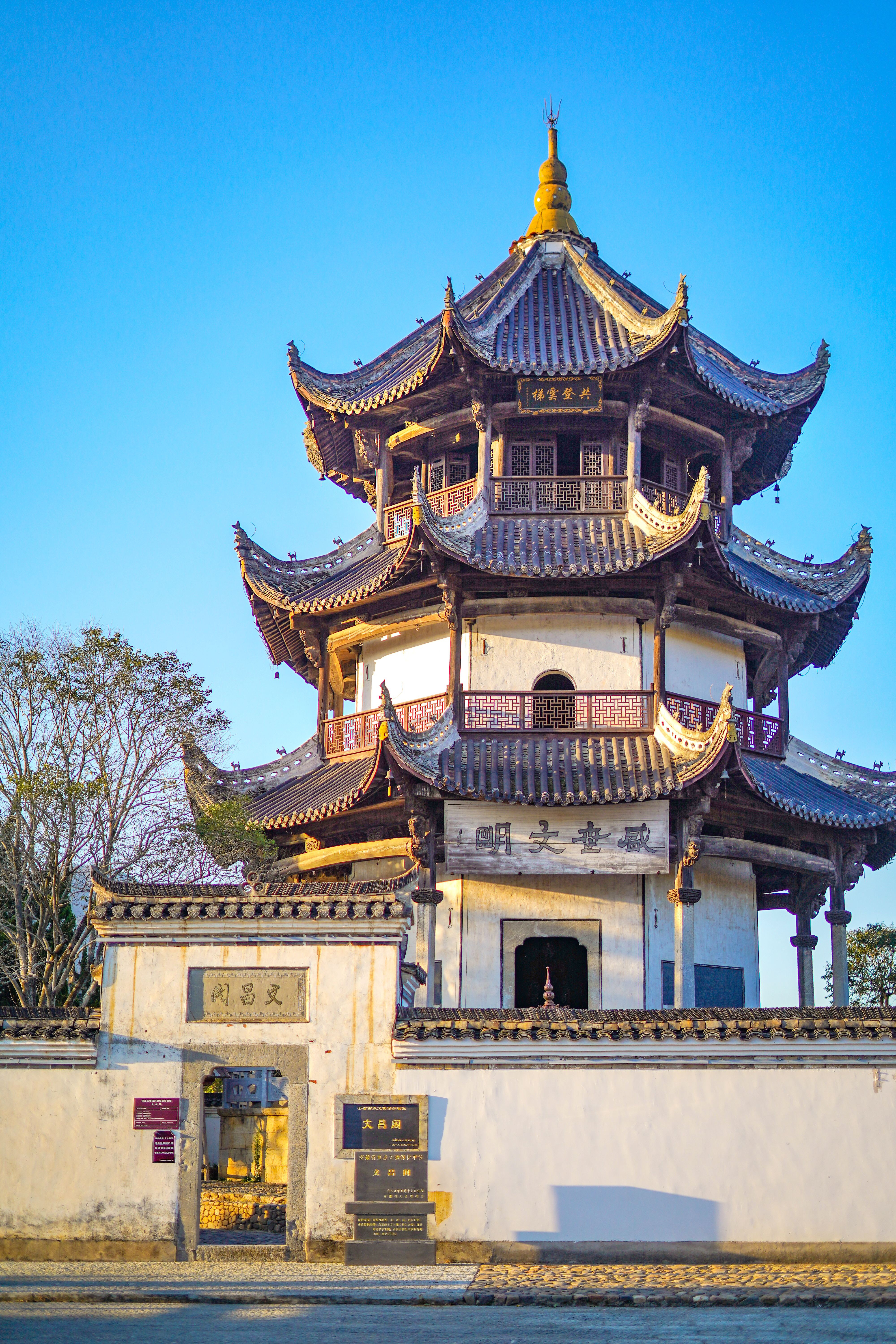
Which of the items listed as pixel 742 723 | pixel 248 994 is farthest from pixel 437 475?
pixel 248 994

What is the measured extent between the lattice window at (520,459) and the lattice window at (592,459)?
0.84m

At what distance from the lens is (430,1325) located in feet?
36.0

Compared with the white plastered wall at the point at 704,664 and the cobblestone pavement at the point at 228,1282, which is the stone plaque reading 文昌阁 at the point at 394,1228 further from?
the white plastered wall at the point at 704,664

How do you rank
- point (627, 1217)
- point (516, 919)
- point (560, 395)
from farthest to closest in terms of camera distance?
point (560, 395)
point (516, 919)
point (627, 1217)

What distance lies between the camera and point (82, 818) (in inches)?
845

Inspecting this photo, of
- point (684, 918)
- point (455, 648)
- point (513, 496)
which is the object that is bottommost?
point (684, 918)

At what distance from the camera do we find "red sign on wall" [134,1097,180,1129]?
574 inches

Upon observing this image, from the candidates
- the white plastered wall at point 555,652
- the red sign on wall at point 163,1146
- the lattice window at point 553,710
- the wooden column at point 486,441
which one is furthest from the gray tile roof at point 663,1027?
the wooden column at point 486,441

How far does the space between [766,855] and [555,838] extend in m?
3.26

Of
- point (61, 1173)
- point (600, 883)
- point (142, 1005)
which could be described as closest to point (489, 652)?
point (600, 883)

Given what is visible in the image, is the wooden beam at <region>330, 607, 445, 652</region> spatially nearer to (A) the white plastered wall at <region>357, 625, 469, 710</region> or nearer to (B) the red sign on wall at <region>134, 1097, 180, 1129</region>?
(A) the white plastered wall at <region>357, 625, 469, 710</region>

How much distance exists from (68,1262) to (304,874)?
8718mm

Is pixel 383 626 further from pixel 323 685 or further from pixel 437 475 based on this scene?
pixel 437 475

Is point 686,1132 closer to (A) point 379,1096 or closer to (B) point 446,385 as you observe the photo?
(A) point 379,1096
